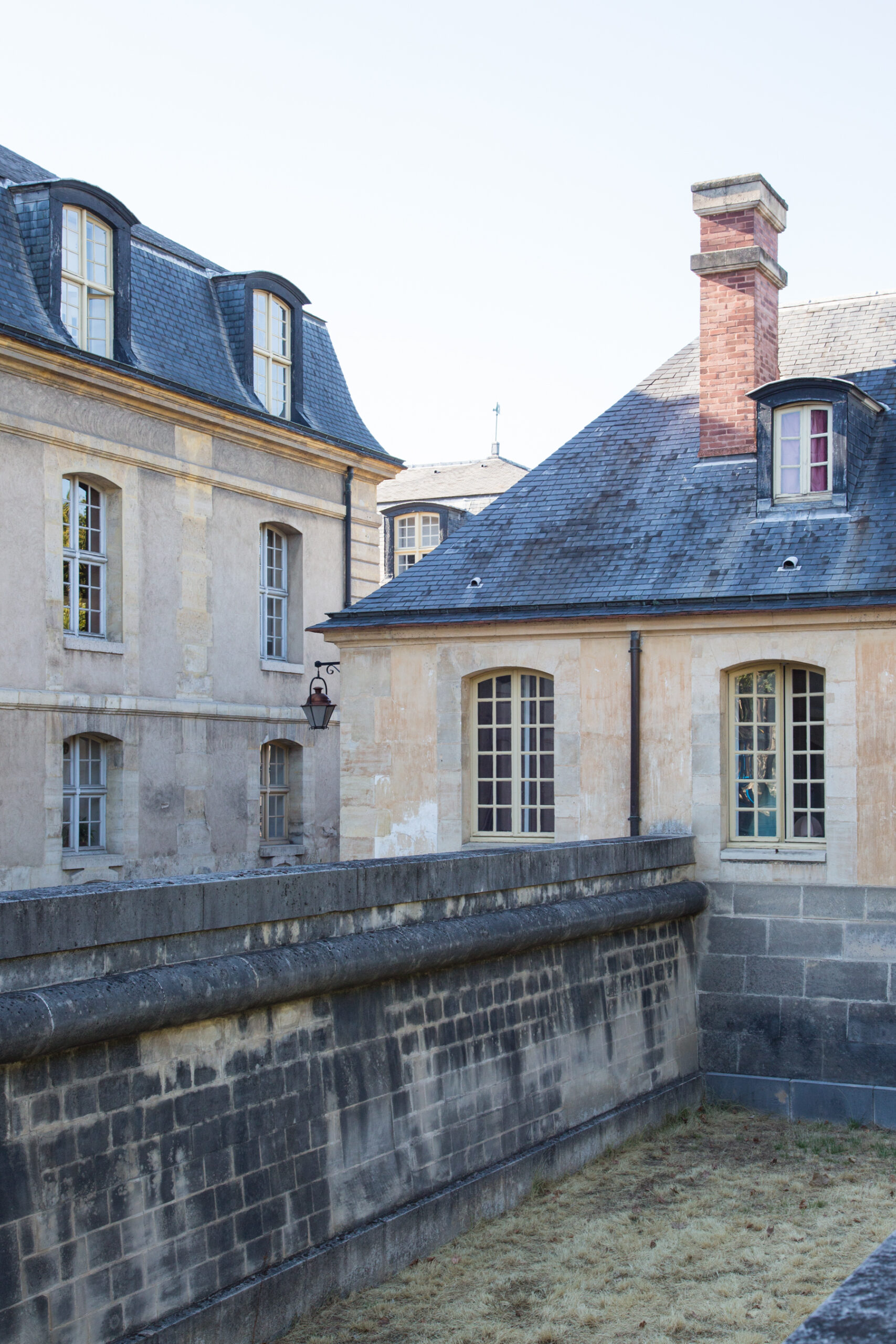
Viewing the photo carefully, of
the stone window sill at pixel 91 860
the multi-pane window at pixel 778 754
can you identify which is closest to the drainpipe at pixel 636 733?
the multi-pane window at pixel 778 754

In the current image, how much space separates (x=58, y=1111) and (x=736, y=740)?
25.8 feet

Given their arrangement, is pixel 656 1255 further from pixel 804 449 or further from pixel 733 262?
pixel 733 262

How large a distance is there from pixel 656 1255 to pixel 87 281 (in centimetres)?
1219

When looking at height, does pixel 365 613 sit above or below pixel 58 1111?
above

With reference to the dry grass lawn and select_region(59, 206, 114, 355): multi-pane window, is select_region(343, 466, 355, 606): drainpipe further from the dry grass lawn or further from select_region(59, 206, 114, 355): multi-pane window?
the dry grass lawn

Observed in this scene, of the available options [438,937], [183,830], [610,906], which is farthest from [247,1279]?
[183,830]

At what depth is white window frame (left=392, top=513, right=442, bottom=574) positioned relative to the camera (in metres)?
27.9

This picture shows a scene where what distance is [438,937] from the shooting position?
320 inches

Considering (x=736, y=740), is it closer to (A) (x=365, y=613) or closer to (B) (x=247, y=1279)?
(A) (x=365, y=613)

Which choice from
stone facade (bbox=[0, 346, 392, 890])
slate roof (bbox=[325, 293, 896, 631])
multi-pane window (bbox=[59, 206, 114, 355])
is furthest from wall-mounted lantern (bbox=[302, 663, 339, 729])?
multi-pane window (bbox=[59, 206, 114, 355])

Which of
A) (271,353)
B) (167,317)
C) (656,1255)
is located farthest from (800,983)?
(271,353)

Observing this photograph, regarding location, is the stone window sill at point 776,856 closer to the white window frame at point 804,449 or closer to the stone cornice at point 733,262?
the white window frame at point 804,449

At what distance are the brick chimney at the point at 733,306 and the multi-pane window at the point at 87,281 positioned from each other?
21.9 ft

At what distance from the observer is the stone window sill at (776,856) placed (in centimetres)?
1188
